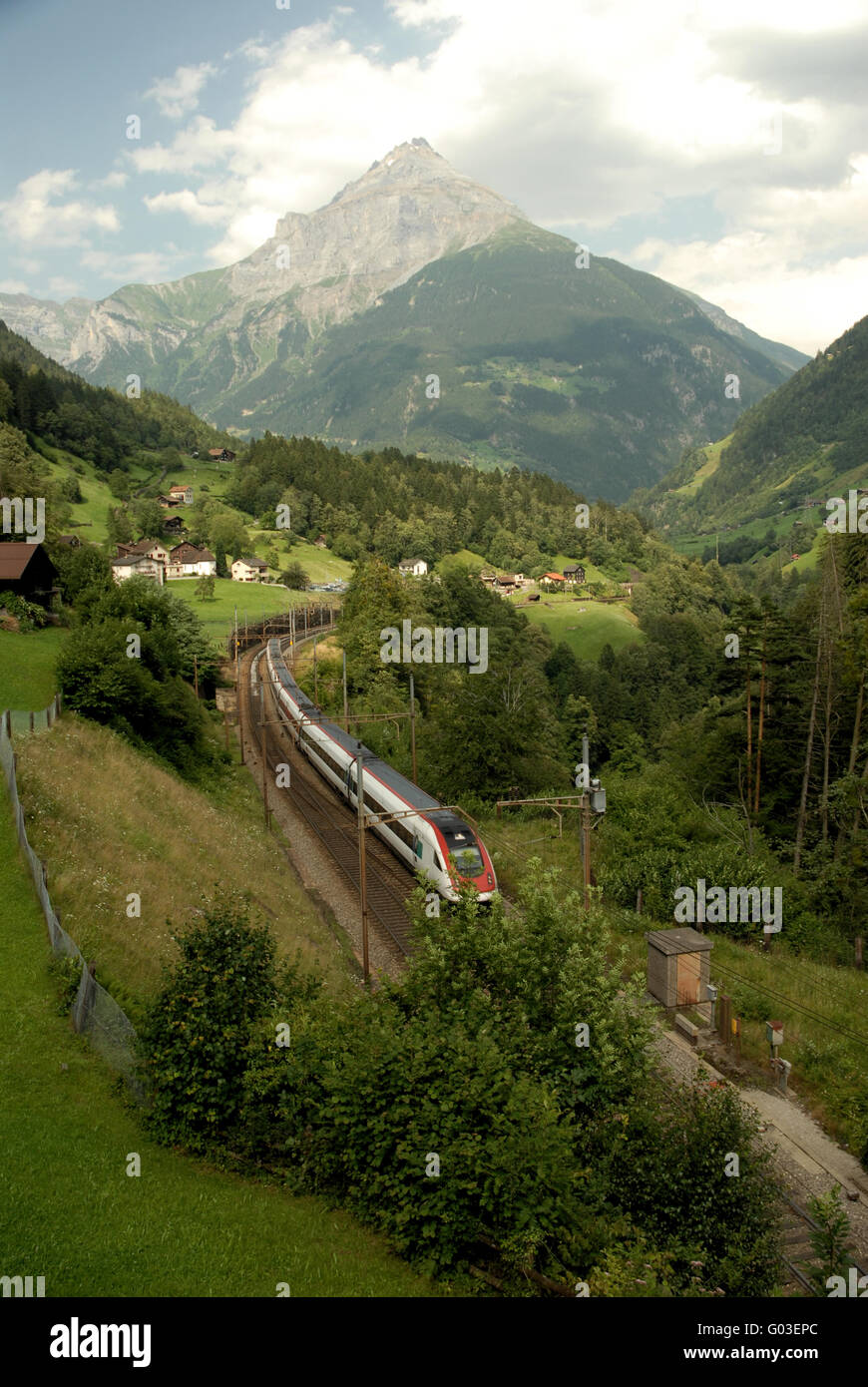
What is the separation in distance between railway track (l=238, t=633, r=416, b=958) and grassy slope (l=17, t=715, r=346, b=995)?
86.0 inches

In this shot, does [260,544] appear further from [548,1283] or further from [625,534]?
[548,1283]

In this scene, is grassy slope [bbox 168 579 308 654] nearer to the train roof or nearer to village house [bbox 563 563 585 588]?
the train roof

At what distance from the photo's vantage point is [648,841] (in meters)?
31.9

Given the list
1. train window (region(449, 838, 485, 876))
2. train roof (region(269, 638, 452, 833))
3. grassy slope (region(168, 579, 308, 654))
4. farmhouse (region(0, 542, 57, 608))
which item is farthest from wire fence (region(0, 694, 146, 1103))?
grassy slope (region(168, 579, 308, 654))

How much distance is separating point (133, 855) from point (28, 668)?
57.3 ft

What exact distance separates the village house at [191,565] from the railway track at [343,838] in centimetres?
5970

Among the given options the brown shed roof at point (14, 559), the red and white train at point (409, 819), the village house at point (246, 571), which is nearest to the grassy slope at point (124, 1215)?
the red and white train at point (409, 819)

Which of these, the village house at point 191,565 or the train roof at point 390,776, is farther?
the village house at point 191,565

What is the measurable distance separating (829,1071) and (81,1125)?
15639 millimetres

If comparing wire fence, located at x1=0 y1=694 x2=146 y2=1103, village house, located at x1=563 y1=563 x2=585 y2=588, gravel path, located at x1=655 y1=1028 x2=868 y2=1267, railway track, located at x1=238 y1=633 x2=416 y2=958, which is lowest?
gravel path, located at x1=655 y1=1028 x2=868 y2=1267

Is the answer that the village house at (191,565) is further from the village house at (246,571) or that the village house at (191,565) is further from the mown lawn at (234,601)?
the village house at (246,571)

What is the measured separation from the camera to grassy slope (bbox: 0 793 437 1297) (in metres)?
8.70

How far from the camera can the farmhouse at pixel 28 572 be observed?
42.5 m
